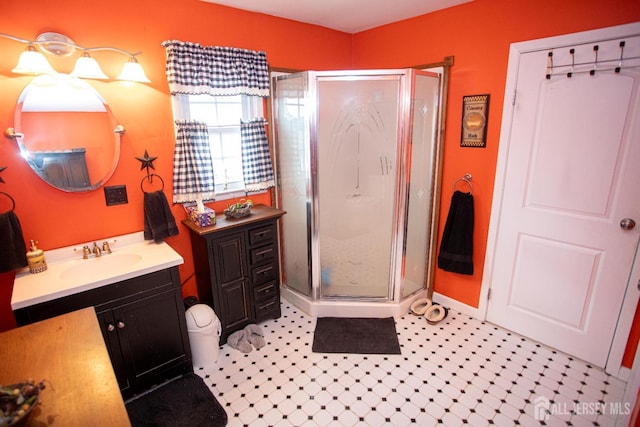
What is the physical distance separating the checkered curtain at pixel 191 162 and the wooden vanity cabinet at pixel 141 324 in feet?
2.14

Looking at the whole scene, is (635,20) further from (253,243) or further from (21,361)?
(21,361)

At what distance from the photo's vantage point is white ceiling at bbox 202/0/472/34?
7.82 feet

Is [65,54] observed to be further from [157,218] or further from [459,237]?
[459,237]

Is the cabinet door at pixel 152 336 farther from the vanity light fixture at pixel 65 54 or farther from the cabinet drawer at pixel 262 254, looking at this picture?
the vanity light fixture at pixel 65 54

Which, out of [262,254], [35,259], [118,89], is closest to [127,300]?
[35,259]

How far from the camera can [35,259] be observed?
188 centimetres

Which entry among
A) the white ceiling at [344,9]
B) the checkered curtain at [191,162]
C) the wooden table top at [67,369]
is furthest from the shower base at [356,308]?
the white ceiling at [344,9]

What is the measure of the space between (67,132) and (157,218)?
0.71 m

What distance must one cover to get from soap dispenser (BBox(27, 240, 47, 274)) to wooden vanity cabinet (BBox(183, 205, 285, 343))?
832mm

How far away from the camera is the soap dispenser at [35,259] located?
6.12 feet

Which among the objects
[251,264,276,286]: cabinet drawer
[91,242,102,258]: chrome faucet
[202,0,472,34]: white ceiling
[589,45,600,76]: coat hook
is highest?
[202,0,472,34]: white ceiling

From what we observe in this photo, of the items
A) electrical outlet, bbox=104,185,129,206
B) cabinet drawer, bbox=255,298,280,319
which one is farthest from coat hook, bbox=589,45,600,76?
electrical outlet, bbox=104,185,129,206

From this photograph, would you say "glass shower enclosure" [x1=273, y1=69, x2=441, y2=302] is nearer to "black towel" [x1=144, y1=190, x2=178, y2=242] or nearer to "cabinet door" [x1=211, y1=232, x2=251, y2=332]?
"cabinet door" [x1=211, y1=232, x2=251, y2=332]

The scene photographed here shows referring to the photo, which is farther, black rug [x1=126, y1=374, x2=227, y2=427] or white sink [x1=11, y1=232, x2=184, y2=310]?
black rug [x1=126, y1=374, x2=227, y2=427]
